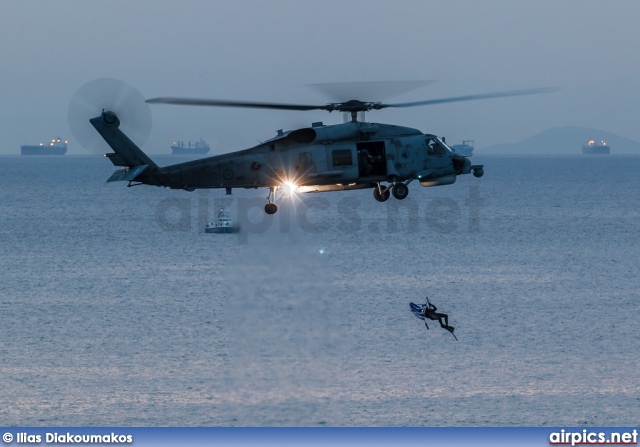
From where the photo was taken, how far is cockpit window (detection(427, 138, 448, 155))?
54.6 m

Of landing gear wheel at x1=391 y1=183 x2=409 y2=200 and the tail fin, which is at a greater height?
the tail fin

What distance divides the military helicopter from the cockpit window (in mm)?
54

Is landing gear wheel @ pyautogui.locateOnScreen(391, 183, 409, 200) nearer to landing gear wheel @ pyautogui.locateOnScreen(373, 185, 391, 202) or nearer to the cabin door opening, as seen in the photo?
landing gear wheel @ pyautogui.locateOnScreen(373, 185, 391, 202)

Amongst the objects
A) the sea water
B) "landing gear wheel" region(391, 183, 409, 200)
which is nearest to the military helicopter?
"landing gear wheel" region(391, 183, 409, 200)

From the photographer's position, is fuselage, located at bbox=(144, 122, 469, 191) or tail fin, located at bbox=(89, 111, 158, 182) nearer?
fuselage, located at bbox=(144, 122, 469, 191)

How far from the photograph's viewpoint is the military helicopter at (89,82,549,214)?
171ft

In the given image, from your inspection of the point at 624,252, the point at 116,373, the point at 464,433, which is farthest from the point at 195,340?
the point at 624,252

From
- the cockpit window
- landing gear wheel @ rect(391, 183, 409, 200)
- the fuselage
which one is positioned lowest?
landing gear wheel @ rect(391, 183, 409, 200)

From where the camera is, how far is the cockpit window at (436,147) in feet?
179

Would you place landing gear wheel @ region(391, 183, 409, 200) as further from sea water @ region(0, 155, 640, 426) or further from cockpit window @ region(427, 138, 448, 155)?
sea water @ region(0, 155, 640, 426)

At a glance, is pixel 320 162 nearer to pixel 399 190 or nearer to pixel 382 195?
pixel 382 195

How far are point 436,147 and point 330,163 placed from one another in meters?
6.47

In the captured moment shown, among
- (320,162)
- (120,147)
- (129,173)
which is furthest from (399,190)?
(120,147)

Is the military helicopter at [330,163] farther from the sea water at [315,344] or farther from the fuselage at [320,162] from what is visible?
the sea water at [315,344]
